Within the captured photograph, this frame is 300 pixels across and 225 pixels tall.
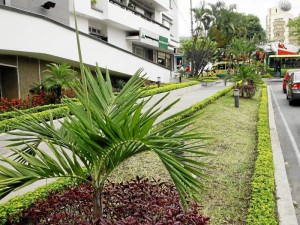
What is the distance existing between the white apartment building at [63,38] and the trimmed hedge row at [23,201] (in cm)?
313

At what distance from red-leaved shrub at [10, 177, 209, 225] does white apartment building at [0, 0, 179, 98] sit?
366cm

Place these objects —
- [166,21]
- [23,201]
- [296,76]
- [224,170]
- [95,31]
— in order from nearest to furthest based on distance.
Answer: [23,201] → [224,170] → [296,76] → [95,31] → [166,21]

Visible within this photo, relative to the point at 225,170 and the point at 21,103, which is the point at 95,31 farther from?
the point at 225,170

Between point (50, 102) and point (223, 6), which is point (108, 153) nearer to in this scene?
point (50, 102)

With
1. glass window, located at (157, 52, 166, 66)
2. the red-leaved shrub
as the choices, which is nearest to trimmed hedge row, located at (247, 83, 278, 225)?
the red-leaved shrub

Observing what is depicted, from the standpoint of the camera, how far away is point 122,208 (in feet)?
10.2

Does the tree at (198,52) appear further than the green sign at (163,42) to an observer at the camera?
Yes

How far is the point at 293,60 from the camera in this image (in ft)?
119

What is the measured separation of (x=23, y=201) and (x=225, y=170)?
11.0 ft

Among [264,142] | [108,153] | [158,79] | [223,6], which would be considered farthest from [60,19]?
[223,6]

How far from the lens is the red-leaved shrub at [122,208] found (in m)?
2.76

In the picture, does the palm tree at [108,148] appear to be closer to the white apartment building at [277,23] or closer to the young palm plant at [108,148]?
the young palm plant at [108,148]

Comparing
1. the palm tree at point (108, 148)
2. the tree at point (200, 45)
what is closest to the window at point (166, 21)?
the tree at point (200, 45)

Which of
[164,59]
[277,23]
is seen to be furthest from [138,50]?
[277,23]
